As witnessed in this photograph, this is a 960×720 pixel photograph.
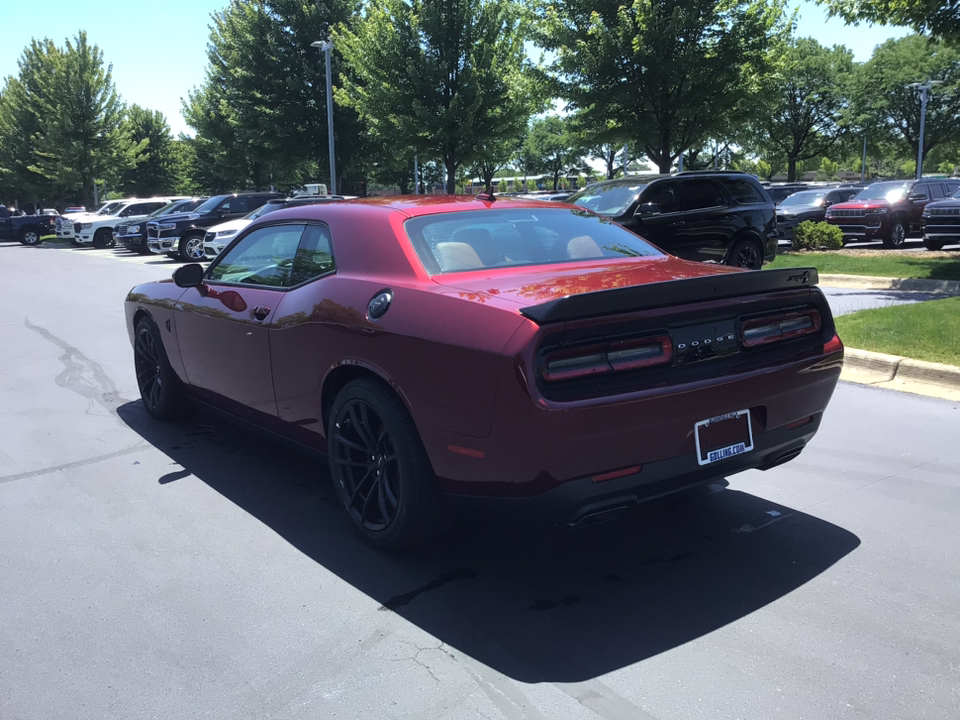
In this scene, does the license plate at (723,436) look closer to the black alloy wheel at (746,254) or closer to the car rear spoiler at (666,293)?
the car rear spoiler at (666,293)

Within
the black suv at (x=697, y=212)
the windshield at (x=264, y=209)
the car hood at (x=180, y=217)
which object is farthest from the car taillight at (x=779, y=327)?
the car hood at (x=180, y=217)

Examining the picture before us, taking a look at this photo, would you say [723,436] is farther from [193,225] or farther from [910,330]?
[193,225]

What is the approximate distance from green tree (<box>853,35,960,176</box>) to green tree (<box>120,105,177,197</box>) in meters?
45.7

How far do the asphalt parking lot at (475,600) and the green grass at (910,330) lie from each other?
2379 mm

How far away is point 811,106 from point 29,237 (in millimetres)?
43765

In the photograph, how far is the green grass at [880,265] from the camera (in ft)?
42.5

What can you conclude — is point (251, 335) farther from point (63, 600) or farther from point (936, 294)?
point (936, 294)

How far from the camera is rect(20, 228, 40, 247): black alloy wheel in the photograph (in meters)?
39.1

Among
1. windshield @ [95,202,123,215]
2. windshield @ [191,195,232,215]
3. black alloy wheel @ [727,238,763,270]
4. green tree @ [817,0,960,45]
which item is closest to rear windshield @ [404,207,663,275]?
black alloy wheel @ [727,238,763,270]

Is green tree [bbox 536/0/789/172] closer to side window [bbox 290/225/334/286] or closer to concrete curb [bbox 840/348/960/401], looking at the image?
concrete curb [bbox 840/348/960/401]

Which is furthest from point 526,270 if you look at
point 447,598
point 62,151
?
point 62,151

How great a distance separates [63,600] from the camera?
3.56m

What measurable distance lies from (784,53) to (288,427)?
18.2 m

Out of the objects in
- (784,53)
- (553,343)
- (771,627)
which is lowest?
(771,627)
